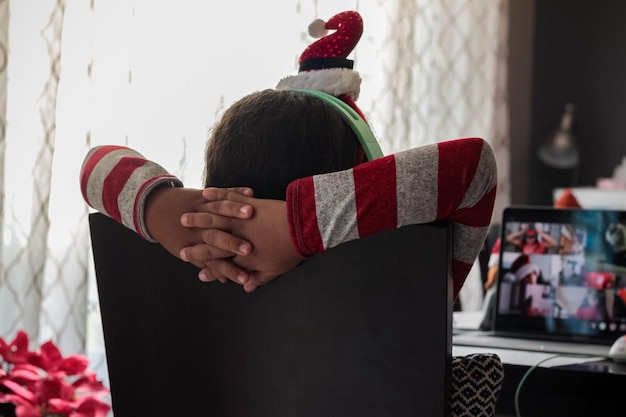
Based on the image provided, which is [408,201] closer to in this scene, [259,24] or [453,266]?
[453,266]

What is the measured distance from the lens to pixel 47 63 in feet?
6.40

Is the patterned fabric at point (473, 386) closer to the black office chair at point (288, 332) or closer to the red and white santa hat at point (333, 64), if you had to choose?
the black office chair at point (288, 332)

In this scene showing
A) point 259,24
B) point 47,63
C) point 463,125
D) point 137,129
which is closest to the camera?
point 47,63

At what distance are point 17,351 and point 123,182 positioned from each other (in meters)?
0.22

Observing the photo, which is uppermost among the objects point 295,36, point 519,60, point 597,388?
point 519,60

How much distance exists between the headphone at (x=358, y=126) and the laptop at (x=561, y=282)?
585 millimetres

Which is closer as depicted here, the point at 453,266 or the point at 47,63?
the point at 453,266

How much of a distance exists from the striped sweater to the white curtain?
2.56 feet

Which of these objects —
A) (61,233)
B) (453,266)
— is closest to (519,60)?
(61,233)

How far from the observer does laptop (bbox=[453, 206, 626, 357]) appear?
152 centimetres

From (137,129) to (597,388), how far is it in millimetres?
1380

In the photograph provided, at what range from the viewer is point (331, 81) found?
109 cm

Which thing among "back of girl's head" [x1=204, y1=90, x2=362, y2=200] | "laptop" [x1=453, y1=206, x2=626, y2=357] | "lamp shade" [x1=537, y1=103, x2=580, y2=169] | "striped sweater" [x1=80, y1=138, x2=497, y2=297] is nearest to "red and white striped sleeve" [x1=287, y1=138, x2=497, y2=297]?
"striped sweater" [x1=80, y1=138, x2=497, y2=297]

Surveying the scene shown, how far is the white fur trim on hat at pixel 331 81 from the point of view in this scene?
3.56 feet
